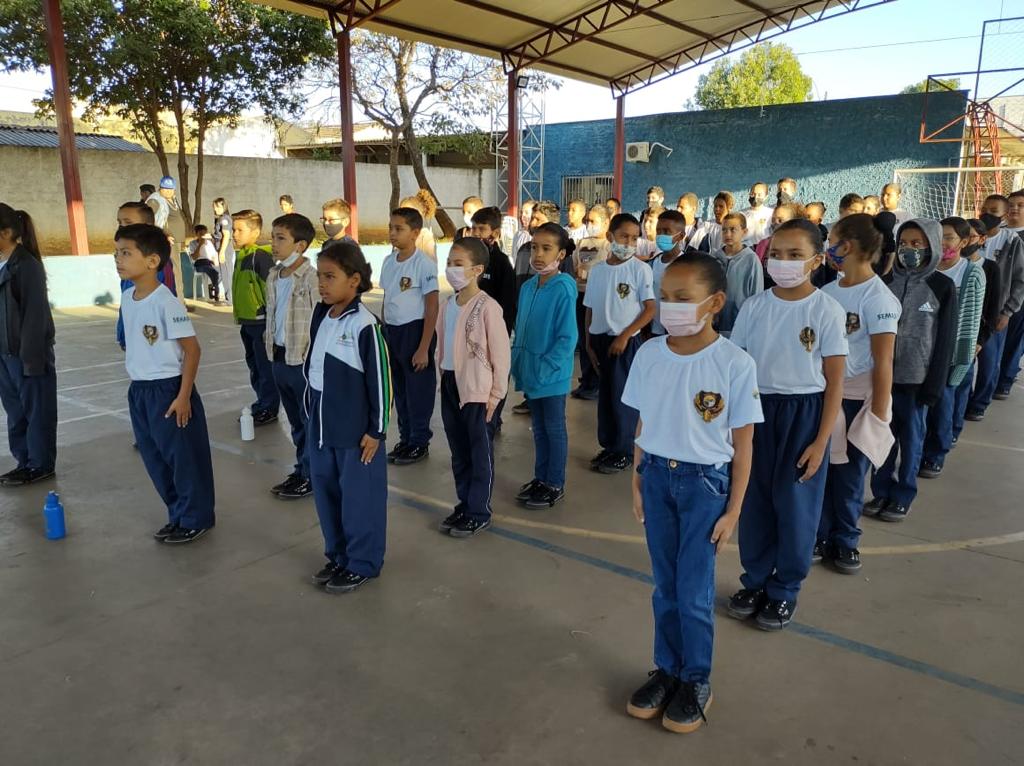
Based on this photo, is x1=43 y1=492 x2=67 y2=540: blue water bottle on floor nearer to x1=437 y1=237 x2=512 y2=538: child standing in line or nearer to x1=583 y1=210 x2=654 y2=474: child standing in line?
x1=437 y1=237 x2=512 y2=538: child standing in line

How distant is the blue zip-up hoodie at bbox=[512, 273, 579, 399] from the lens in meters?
4.20

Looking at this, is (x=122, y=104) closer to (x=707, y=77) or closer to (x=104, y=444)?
(x=104, y=444)

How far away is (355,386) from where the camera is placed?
3.28 meters

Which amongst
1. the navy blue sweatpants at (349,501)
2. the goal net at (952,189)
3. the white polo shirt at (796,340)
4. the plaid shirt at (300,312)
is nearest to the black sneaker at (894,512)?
the white polo shirt at (796,340)

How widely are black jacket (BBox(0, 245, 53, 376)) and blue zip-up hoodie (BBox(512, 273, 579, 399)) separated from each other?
9.18ft

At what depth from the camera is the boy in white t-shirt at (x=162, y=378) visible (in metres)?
3.71

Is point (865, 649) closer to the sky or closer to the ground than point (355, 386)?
closer to the ground

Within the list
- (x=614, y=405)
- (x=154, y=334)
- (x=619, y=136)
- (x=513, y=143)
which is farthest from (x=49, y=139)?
(x=614, y=405)

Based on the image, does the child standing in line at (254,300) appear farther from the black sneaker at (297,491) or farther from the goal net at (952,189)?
the goal net at (952,189)

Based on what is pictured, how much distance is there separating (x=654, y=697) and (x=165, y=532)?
2.70 meters

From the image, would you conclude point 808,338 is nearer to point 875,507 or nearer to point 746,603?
point 746,603

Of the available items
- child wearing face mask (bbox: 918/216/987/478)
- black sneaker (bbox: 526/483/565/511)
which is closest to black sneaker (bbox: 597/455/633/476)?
black sneaker (bbox: 526/483/565/511)

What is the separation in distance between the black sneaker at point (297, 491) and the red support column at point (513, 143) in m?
12.4

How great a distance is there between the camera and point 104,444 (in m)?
5.52
